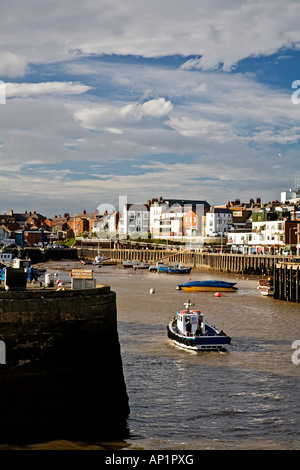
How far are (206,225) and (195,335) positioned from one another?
117534 millimetres

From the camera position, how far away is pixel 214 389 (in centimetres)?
2256

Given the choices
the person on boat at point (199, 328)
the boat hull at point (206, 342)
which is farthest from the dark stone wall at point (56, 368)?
the person on boat at point (199, 328)

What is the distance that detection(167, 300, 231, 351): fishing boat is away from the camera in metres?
29.8

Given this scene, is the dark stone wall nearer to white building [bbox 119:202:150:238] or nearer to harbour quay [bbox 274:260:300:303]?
harbour quay [bbox 274:260:300:303]

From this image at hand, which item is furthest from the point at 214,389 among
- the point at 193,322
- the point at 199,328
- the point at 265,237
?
the point at 265,237

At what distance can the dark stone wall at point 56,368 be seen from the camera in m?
15.4

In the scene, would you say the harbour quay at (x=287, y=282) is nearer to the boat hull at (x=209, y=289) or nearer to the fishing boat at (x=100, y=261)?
the boat hull at (x=209, y=289)

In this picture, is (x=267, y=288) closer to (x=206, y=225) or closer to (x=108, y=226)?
(x=206, y=225)

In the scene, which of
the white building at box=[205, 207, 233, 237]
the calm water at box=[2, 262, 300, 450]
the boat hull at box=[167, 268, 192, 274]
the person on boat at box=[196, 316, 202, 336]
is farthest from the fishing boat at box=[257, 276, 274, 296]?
the white building at box=[205, 207, 233, 237]

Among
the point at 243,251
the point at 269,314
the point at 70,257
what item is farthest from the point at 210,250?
the point at 269,314

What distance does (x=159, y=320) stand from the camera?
132 ft

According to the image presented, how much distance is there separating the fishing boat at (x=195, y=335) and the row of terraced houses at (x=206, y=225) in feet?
218

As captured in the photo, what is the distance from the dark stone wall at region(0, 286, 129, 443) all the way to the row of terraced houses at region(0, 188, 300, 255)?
81836 millimetres
